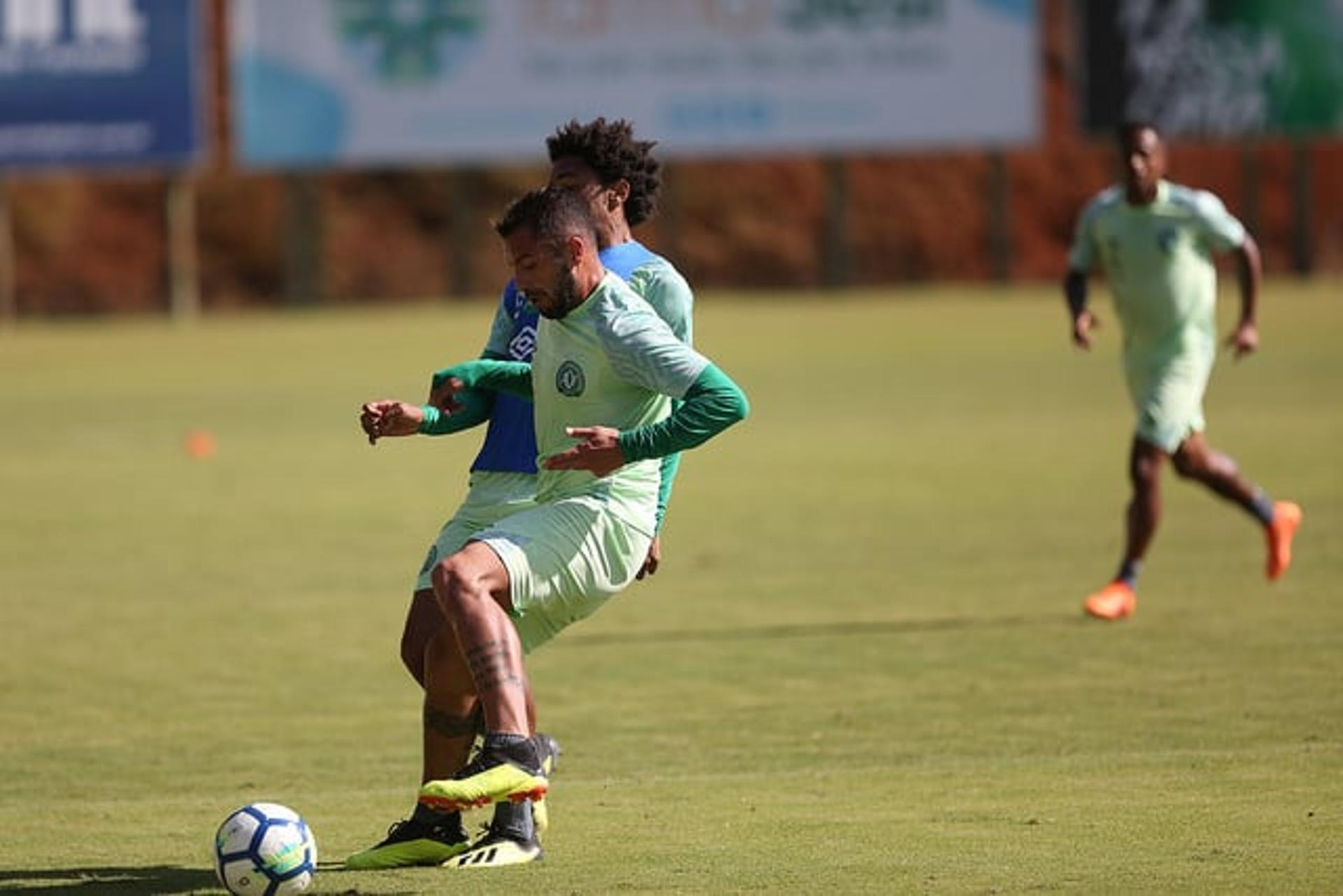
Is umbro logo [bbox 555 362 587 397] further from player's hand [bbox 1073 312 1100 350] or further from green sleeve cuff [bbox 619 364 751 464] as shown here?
player's hand [bbox 1073 312 1100 350]

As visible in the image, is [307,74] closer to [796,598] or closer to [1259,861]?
[796,598]

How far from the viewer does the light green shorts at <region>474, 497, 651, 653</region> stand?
23.6 feet

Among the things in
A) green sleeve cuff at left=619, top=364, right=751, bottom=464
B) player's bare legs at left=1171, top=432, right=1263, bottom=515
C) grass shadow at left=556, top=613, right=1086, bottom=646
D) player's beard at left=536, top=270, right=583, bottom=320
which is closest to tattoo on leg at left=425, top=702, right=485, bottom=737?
green sleeve cuff at left=619, top=364, right=751, bottom=464

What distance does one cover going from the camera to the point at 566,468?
706 centimetres

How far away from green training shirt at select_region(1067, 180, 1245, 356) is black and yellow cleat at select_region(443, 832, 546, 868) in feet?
21.5

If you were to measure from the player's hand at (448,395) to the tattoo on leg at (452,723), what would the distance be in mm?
879

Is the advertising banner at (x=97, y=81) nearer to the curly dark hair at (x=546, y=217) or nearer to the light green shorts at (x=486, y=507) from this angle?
the light green shorts at (x=486, y=507)

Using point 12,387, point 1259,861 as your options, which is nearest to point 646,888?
point 1259,861

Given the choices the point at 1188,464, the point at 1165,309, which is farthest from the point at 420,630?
the point at 1165,309

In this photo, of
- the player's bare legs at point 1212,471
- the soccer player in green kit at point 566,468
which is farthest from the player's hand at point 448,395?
the player's bare legs at point 1212,471

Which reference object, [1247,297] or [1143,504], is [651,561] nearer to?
[1143,504]

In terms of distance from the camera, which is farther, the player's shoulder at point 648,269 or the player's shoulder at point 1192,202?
the player's shoulder at point 1192,202

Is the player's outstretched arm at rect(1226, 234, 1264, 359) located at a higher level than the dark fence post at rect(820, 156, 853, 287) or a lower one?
higher

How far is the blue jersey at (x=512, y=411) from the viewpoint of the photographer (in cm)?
805
